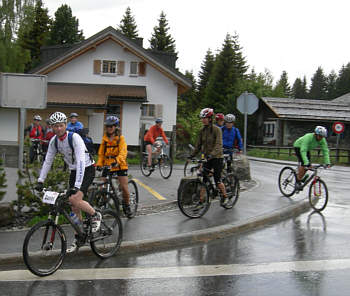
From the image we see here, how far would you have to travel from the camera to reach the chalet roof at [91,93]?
89.9ft

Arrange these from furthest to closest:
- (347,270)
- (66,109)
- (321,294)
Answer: (66,109), (347,270), (321,294)

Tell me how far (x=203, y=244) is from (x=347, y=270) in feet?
7.13

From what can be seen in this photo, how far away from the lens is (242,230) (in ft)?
26.2

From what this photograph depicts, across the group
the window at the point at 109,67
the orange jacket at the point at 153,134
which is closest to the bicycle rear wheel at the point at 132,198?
the orange jacket at the point at 153,134

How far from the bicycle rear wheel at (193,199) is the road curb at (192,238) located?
85 cm

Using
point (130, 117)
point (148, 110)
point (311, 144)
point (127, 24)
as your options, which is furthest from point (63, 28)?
point (311, 144)

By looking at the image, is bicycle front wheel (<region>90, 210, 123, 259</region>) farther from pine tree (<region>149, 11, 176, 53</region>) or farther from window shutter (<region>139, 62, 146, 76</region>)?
pine tree (<region>149, 11, 176, 53</region>)

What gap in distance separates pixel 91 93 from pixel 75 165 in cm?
2361

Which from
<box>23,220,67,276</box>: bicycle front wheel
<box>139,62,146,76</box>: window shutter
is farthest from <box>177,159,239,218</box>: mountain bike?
<box>139,62,146,76</box>: window shutter

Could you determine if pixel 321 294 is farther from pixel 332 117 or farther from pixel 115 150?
pixel 332 117

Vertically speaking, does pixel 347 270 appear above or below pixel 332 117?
below

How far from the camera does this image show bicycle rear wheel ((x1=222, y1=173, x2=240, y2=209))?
31.6 ft

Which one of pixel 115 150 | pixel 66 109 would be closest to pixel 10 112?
pixel 66 109

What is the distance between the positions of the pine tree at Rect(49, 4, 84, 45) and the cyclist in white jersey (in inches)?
2158
